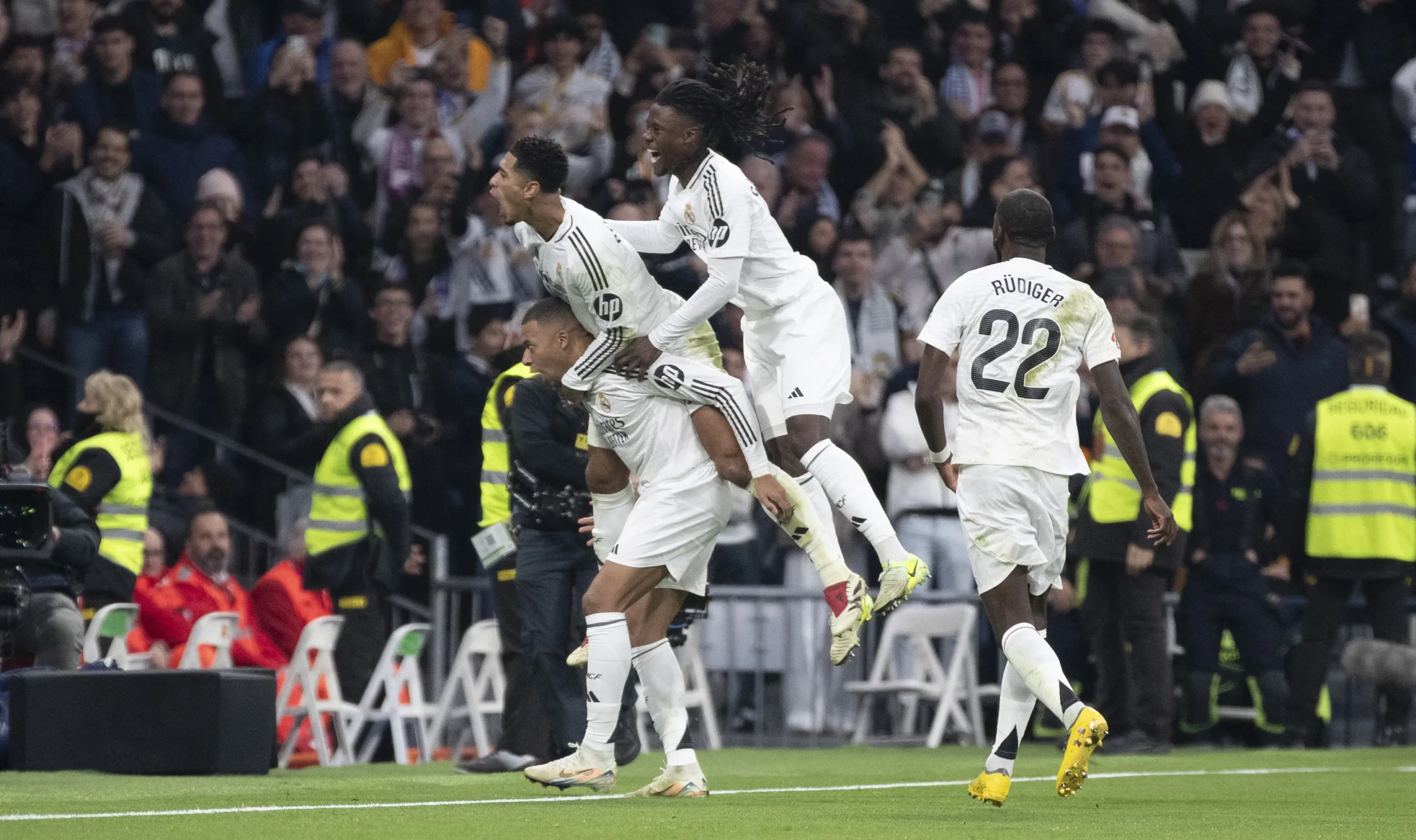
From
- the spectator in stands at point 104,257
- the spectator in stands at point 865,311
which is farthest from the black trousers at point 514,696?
the spectator in stands at point 865,311

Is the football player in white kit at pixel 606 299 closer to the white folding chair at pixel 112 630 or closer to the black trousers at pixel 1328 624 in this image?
the white folding chair at pixel 112 630

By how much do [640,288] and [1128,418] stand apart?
6.40ft

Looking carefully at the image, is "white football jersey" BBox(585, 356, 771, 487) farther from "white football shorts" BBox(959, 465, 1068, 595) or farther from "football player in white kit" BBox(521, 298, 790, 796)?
"white football shorts" BBox(959, 465, 1068, 595)

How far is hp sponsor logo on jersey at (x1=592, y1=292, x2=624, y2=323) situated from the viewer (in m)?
8.50

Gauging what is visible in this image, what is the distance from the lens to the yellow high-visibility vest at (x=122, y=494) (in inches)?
496

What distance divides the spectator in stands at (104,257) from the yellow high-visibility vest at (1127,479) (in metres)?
6.71

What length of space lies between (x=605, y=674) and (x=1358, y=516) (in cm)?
740

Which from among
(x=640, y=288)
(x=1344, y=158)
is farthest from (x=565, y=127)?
(x=640, y=288)

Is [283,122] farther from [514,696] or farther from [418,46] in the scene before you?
[514,696]

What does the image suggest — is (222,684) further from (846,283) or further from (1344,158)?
(1344,158)

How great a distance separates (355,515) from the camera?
1318 centimetres

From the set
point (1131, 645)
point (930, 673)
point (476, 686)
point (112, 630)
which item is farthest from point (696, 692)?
point (112, 630)

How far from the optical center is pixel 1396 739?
14.6 meters

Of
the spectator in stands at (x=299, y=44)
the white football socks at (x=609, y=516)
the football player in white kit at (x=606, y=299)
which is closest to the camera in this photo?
the football player in white kit at (x=606, y=299)
